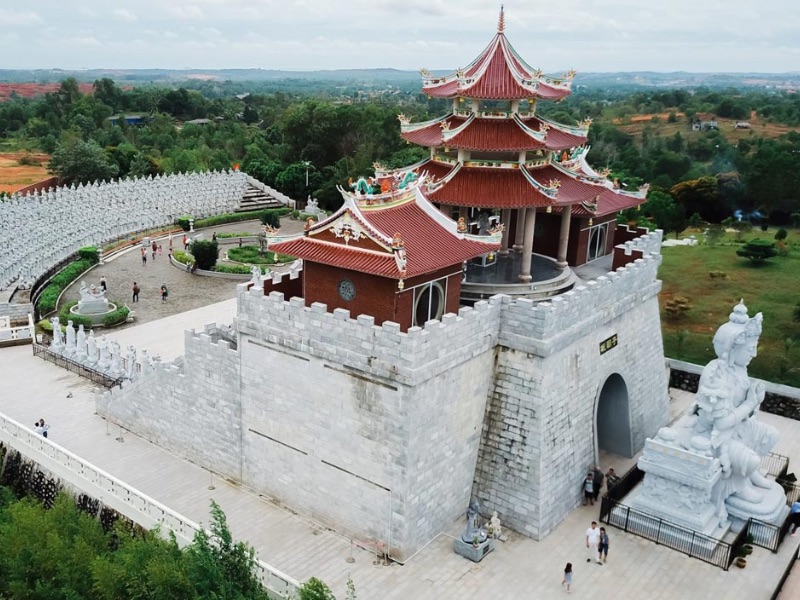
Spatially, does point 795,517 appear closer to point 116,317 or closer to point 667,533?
point 667,533

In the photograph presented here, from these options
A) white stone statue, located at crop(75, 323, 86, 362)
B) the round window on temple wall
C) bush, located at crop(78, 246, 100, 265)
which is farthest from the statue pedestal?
bush, located at crop(78, 246, 100, 265)

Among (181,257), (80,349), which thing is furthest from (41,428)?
(181,257)

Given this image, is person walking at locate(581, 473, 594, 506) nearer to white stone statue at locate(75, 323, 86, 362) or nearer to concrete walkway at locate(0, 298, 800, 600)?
concrete walkway at locate(0, 298, 800, 600)

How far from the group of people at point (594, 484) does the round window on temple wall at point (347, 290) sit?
7968mm

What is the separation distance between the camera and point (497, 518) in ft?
57.5

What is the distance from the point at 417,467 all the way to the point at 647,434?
9319 mm

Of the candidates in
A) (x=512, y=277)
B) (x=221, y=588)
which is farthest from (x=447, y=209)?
(x=221, y=588)

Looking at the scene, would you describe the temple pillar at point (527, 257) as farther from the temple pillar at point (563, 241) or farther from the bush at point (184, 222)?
the bush at point (184, 222)

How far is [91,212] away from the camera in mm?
44906

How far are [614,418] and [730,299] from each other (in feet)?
55.2

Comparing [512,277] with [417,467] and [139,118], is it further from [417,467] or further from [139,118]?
[139,118]

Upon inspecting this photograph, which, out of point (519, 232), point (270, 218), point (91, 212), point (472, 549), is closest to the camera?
point (472, 549)

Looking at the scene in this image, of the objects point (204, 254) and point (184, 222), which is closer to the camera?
point (204, 254)

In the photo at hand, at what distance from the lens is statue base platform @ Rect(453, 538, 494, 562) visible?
53.9ft
